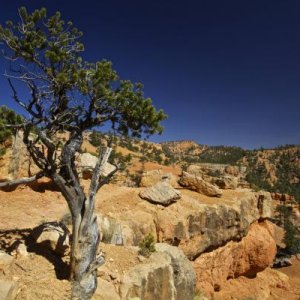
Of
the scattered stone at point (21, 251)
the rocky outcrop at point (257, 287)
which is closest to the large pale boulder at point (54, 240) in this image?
the scattered stone at point (21, 251)

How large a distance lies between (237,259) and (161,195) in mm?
8923

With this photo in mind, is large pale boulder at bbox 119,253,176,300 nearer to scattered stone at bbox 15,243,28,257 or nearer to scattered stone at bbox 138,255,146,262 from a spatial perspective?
scattered stone at bbox 138,255,146,262

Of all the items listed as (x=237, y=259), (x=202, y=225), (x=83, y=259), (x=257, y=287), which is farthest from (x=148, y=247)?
(x=257, y=287)

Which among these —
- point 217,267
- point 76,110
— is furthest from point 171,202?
point 76,110

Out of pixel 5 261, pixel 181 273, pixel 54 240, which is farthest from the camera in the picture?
pixel 181 273

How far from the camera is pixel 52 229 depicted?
1013 cm

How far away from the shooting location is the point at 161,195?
58.2 feet

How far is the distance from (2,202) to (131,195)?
7023 mm

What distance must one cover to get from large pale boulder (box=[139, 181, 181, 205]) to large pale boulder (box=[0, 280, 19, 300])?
10.7m

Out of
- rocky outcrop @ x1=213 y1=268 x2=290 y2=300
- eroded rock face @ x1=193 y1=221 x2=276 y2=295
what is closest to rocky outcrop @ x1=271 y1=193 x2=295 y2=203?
rocky outcrop @ x1=213 y1=268 x2=290 y2=300

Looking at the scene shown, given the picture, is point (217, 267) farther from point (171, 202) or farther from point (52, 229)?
point (52, 229)

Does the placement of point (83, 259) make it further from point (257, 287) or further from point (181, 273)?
point (257, 287)

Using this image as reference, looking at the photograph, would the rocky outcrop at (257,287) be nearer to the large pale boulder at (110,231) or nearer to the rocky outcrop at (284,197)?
the large pale boulder at (110,231)

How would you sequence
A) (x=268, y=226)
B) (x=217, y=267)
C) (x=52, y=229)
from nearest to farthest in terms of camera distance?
(x=52, y=229), (x=217, y=267), (x=268, y=226)
